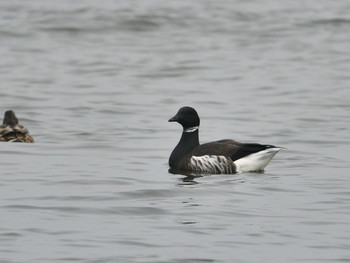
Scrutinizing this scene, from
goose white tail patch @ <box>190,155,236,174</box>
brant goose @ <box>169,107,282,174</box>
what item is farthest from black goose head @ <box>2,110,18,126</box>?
goose white tail patch @ <box>190,155,236,174</box>

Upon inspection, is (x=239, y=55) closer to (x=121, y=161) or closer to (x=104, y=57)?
(x=104, y=57)

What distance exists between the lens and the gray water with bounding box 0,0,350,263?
10.6 m

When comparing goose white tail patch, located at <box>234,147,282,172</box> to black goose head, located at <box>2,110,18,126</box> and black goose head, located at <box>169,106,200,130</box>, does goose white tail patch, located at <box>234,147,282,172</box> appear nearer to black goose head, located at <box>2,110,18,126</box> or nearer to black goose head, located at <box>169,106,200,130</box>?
black goose head, located at <box>169,106,200,130</box>

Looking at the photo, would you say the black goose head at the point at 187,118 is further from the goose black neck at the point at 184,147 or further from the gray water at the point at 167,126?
the gray water at the point at 167,126

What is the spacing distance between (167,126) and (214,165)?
560cm

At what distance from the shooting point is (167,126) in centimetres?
2019

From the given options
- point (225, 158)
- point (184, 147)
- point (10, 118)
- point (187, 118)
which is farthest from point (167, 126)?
point (225, 158)

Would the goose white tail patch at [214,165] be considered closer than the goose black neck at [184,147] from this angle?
Yes

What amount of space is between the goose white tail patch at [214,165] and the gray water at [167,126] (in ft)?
1.29

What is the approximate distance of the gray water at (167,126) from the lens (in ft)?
34.8

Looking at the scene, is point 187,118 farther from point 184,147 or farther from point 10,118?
point 10,118

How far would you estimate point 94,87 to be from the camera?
25328mm

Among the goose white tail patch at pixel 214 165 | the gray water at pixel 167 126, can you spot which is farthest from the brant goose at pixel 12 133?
the goose white tail patch at pixel 214 165

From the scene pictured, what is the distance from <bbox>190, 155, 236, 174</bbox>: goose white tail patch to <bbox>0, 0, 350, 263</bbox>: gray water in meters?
0.39
